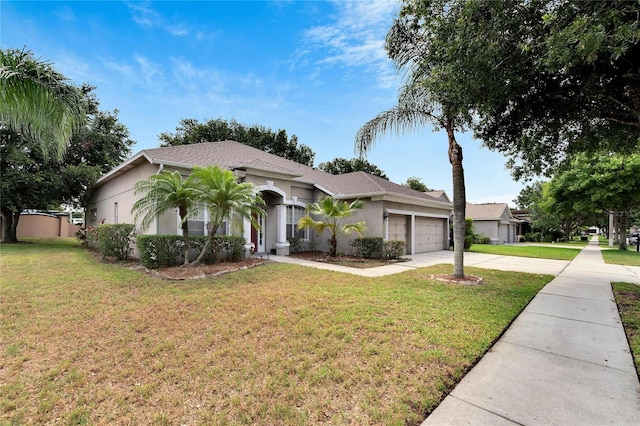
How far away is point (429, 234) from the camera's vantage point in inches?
746

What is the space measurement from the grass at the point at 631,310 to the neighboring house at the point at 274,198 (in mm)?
8243

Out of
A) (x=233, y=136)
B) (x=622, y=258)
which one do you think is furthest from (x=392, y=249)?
(x=233, y=136)

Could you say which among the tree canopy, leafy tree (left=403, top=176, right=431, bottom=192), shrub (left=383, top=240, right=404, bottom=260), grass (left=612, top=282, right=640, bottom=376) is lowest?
grass (left=612, top=282, right=640, bottom=376)

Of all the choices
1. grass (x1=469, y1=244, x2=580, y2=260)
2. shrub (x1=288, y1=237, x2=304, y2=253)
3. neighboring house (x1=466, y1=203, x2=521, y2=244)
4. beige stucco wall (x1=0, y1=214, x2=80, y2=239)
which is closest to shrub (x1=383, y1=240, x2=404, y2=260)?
shrub (x1=288, y1=237, x2=304, y2=253)

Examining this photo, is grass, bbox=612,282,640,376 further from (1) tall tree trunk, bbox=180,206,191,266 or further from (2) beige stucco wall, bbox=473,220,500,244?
(2) beige stucco wall, bbox=473,220,500,244

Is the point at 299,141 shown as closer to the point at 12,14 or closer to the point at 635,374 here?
the point at 12,14

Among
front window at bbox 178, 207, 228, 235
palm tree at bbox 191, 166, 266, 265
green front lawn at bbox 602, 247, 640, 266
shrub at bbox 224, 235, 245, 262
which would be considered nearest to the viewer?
palm tree at bbox 191, 166, 266, 265

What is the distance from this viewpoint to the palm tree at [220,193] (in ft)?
29.9

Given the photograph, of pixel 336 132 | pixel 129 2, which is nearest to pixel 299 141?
pixel 336 132

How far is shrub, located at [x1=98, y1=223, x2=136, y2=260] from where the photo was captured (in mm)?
11375

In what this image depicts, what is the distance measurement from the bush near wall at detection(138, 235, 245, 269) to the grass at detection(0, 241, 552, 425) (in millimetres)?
1937

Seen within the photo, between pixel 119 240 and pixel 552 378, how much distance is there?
13.3m

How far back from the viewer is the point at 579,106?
738 cm

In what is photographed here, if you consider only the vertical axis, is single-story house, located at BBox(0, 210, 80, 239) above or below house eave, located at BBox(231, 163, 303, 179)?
below
